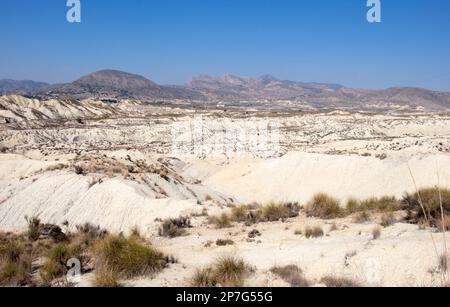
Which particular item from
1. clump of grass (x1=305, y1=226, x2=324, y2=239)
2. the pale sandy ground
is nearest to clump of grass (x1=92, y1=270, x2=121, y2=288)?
the pale sandy ground

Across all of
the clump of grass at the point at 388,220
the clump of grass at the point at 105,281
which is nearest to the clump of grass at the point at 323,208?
the clump of grass at the point at 388,220

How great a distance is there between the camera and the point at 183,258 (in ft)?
30.2

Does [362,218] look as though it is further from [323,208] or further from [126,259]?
[126,259]

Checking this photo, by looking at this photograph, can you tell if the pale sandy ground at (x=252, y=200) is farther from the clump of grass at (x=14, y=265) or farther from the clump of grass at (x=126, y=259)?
the clump of grass at (x=14, y=265)

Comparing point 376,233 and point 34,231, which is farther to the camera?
point 34,231

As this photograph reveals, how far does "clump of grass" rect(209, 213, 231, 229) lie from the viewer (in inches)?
506

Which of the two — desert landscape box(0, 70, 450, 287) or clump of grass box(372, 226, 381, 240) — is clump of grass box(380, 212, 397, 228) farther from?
clump of grass box(372, 226, 381, 240)

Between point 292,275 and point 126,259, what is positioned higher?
point 126,259

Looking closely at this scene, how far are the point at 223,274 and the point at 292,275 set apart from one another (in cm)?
112

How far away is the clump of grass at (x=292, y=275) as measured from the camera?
23.2 ft

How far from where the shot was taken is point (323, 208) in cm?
1286

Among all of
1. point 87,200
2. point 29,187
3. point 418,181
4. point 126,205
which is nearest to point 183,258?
point 126,205

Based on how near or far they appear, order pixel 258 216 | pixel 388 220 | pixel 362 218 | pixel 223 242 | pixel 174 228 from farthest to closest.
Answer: pixel 258 216 < pixel 174 228 < pixel 362 218 < pixel 388 220 < pixel 223 242

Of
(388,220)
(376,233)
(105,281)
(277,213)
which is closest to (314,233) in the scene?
(376,233)
